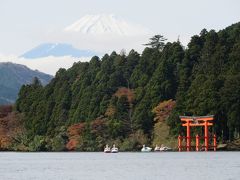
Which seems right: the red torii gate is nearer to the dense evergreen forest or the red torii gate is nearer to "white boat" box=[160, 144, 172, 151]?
the dense evergreen forest

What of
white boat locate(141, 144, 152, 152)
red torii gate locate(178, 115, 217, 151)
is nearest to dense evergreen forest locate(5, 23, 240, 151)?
red torii gate locate(178, 115, 217, 151)

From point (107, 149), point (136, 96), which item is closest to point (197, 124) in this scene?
point (107, 149)

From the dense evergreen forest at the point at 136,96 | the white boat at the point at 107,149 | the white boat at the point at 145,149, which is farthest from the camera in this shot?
the white boat at the point at 145,149

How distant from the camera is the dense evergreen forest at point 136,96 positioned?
10894cm

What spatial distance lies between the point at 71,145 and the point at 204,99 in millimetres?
30341

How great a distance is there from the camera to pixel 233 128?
10456 cm

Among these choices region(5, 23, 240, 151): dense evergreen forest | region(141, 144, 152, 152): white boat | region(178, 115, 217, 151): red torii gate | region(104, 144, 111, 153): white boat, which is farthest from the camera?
region(141, 144, 152, 152): white boat

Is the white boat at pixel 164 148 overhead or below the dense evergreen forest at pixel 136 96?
below

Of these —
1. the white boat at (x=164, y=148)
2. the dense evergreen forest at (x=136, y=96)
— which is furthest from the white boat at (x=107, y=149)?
the white boat at (x=164, y=148)

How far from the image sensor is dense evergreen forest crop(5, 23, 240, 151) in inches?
4289

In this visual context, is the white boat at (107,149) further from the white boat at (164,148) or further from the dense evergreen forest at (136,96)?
the white boat at (164,148)
